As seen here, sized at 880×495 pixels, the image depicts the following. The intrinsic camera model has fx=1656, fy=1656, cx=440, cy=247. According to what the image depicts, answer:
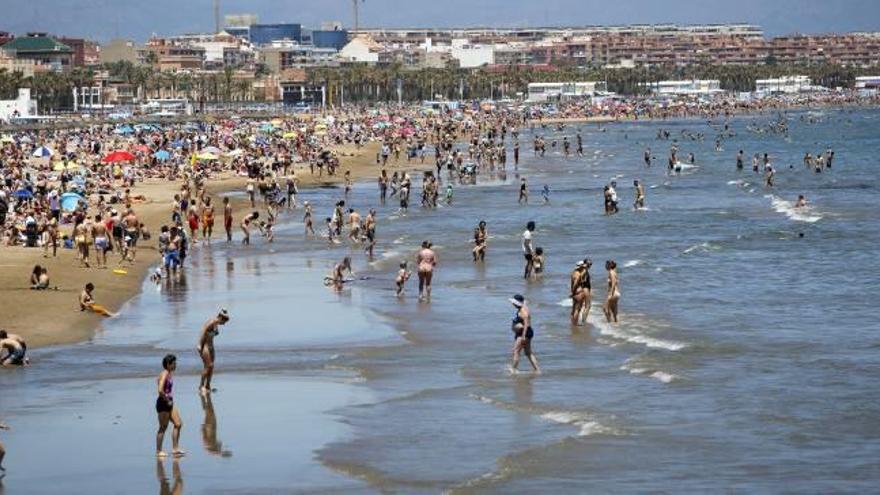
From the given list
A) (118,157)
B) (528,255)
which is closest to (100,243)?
(528,255)

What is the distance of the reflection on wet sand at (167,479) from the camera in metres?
16.5

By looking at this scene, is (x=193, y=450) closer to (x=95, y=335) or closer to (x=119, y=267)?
(x=95, y=335)

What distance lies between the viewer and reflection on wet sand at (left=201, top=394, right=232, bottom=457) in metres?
18.3

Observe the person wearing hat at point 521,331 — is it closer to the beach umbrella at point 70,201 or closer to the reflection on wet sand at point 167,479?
the reflection on wet sand at point 167,479

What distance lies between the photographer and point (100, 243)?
116 ft

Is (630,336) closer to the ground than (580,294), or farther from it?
closer to the ground

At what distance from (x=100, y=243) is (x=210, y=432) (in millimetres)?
16787

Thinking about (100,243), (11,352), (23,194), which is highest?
(23,194)

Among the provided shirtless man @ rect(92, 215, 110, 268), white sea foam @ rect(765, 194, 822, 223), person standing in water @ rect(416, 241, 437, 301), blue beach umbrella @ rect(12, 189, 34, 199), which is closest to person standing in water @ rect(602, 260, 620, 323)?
person standing in water @ rect(416, 241, 437, 301)

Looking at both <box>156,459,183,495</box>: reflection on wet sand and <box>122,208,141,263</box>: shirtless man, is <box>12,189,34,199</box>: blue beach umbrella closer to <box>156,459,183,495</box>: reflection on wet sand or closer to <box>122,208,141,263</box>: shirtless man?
<box>122,208,141,263</box>: shirtless man

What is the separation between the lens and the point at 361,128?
124 m

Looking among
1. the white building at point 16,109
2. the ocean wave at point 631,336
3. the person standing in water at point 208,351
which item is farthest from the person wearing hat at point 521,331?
the white building at point 16,109

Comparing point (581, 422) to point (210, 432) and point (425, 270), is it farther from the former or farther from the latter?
point (425, 270)

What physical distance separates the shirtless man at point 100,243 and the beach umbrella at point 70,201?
29.9ft
